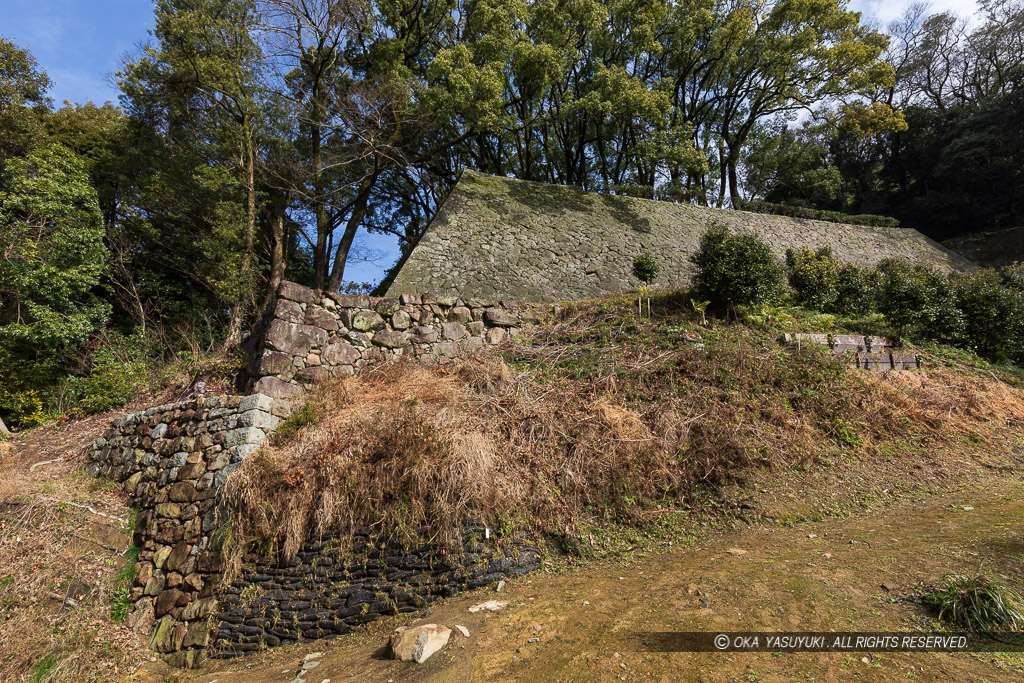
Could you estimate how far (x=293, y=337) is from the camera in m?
6.26

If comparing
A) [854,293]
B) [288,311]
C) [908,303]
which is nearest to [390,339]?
[288,311]

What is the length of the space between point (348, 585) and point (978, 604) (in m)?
4.89

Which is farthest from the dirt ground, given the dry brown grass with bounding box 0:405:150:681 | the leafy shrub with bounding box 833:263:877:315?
the leafy shrub with bounding box 833:263:877:315

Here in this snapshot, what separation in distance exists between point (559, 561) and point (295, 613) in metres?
2.64

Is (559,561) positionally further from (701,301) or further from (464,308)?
(701,301)

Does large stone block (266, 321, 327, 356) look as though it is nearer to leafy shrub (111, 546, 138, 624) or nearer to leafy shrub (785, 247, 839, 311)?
leafy shrub (111, 546, 138, 624)

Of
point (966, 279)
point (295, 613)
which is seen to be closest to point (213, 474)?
point (295, 613)

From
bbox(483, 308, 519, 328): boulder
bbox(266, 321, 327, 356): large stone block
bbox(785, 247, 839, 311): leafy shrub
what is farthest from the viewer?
bbox(785, 247, 839, 311): leafy shrub

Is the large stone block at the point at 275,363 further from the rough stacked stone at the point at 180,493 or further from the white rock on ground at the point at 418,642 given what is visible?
the white rock on ground at the point at 418,642

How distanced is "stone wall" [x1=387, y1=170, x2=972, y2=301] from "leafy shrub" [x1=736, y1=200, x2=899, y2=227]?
1.50m

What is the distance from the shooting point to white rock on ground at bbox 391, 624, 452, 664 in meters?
3.26

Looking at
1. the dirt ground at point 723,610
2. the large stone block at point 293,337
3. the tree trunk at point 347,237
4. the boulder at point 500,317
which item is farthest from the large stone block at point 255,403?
the tree trunk at point 347,237

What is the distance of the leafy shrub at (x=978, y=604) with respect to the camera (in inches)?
105

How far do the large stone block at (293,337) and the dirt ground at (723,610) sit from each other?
12.1 feet
